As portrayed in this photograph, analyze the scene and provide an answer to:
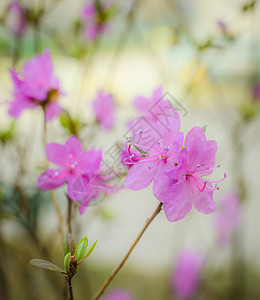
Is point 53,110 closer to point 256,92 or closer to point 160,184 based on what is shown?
point 160,184

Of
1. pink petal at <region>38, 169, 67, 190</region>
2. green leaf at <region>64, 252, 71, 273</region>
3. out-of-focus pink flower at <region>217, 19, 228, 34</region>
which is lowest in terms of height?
green leaf at <region>64, 252, 71, 273</region>

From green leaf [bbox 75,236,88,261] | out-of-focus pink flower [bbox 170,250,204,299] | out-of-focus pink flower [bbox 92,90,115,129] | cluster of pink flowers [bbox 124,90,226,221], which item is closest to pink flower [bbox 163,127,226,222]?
cluster of pink flowers [bbox 124,90,226,221]

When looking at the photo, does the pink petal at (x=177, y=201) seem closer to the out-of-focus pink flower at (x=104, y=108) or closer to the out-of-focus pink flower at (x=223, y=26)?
the out-of-focus pink flower at (x=104, y=108)

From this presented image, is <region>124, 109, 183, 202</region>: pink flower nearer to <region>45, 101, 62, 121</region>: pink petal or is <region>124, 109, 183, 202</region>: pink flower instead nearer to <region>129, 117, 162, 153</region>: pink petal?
<region>129, 117, 162, 153</region>: pink petal

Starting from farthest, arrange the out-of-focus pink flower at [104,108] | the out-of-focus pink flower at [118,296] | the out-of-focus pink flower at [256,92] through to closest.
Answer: the out-of-focus pink flower at [256,92]
the out-of-focus pink flower at [118,296]
the out-of-focus pink flower at [104,108]

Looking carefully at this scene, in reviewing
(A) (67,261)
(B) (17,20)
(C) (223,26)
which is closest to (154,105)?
(A) (67,261)

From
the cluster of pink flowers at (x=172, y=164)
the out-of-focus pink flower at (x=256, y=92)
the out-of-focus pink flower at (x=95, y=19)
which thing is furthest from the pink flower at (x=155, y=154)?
the out-of-focus pink flower at (x=256, y=92)
